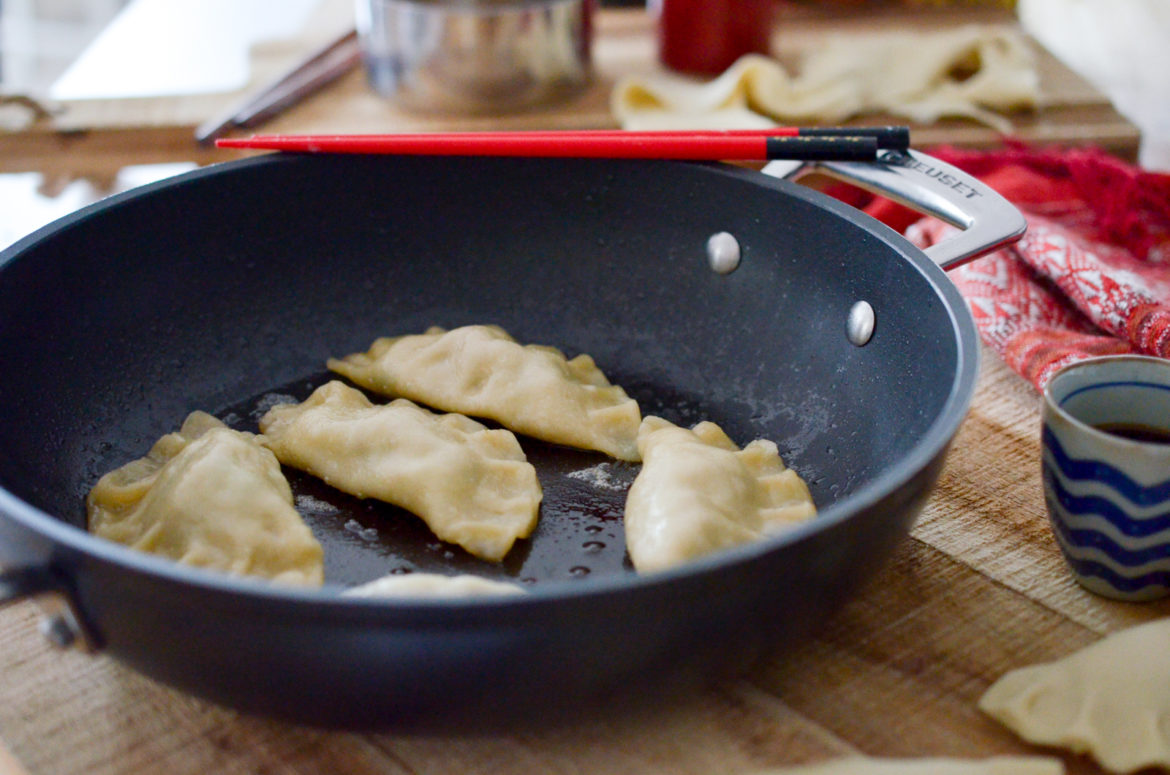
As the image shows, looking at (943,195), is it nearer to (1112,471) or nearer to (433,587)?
(1112,471)

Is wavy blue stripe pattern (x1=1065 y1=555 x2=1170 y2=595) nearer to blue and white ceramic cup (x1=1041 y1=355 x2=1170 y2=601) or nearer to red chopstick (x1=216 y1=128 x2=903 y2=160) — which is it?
blue and white ceramic cup (x1=1041 y1=355 x2=1170 y2=601)

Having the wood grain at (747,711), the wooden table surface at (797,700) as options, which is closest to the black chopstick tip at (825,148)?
the wooden table surface at (797,700)

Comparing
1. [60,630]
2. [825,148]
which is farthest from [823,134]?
[60,630]

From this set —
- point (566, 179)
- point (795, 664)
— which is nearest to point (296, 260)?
point (566, 179)

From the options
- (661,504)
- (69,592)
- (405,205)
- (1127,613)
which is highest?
(405,205)

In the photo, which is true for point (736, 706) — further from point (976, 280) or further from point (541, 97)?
point (541, 97)

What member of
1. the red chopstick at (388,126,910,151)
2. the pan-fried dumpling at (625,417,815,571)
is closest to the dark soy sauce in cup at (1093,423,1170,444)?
the pan-fried dumpling at (625,417,815,571)

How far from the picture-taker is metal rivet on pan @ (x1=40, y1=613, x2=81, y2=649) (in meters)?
0.88

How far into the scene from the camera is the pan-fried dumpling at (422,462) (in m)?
1.27

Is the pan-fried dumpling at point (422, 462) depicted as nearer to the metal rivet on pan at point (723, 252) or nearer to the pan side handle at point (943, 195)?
the metal rivet on pan at point (723, 252)

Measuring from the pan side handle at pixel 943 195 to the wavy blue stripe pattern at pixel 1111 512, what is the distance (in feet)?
0.95

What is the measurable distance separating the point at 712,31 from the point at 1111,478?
1757mm

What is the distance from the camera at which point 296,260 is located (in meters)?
1.63

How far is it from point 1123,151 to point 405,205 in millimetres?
1591
